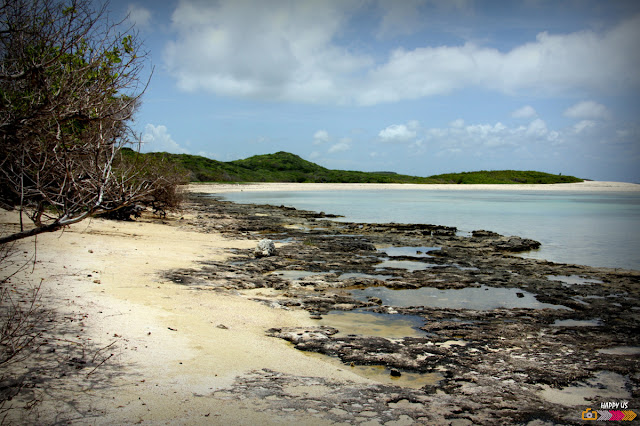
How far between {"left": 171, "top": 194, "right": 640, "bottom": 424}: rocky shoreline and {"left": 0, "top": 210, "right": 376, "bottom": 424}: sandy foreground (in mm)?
500

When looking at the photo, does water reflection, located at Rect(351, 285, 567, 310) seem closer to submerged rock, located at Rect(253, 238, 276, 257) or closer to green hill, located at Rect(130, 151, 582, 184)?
submerged rock, located at Rect(253, 238, 276, 257)

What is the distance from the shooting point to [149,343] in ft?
17.8

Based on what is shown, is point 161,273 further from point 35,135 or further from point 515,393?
point 515,393

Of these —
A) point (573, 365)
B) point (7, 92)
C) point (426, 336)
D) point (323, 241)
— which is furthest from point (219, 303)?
point (323, 241)

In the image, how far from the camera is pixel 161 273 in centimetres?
968

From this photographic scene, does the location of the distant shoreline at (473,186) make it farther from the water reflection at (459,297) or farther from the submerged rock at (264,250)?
the water reflection at (459,297)

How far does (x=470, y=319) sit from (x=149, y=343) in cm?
561

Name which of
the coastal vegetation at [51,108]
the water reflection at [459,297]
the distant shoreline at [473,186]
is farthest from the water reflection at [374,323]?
the distant shoreline at [473,186]

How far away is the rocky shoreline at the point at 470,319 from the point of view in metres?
4.92

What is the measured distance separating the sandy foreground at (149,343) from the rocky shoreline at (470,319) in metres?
0.50

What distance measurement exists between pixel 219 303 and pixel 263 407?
157 inches

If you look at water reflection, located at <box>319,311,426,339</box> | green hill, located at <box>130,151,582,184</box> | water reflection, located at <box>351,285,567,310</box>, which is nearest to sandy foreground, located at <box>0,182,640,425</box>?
water reflection, located at <box>319,311,426,339</box>

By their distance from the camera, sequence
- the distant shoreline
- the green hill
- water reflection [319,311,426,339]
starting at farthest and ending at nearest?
the green hill → the distant shoreline → water reflection [319,311,426,339]

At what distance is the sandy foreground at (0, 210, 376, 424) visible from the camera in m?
3.88
